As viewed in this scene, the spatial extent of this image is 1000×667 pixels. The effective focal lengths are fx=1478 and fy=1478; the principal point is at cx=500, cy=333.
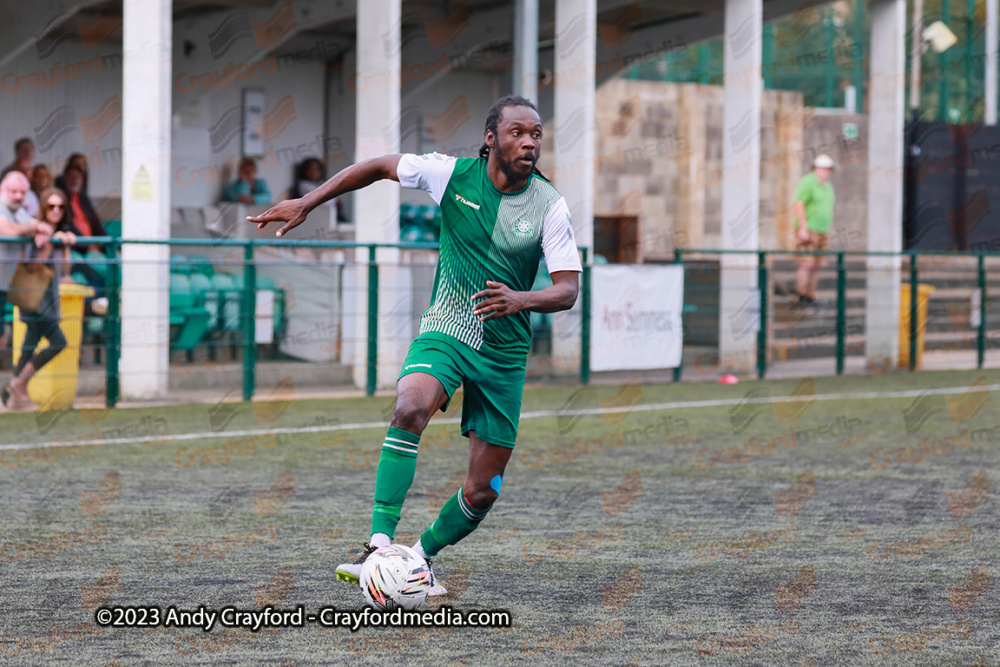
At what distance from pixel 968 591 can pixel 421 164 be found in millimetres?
2829

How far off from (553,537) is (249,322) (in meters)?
7.59

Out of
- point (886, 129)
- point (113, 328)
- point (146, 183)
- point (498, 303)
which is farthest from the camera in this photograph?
point (886, 129)

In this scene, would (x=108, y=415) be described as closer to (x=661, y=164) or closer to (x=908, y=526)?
(x=908, y=526)

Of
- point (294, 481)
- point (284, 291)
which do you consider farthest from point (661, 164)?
point (294, 481)

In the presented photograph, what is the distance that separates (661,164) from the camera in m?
25.6

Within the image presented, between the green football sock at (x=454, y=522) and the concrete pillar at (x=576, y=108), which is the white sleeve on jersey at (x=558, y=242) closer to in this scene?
the green football sock at (x=454, y=522)

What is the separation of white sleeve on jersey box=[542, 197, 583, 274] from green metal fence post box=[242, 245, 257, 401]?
8715 mm

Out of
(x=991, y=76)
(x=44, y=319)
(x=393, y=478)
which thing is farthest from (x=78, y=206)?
(x=991, y=76)

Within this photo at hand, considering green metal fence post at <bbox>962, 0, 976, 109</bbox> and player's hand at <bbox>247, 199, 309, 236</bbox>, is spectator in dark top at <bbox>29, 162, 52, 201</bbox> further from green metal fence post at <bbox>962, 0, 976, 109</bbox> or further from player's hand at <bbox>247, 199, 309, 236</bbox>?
green metal fence post at <bbox>962, 0, 976, 109</bbox>

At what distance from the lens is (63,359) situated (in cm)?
1323

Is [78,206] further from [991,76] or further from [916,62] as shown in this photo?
[916,62]

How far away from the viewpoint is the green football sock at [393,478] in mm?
5449

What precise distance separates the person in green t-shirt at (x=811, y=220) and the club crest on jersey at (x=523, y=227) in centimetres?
1396

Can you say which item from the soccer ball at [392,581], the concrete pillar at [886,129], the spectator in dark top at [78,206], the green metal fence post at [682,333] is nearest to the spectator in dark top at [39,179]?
the spectator in dark top at [78,206]
